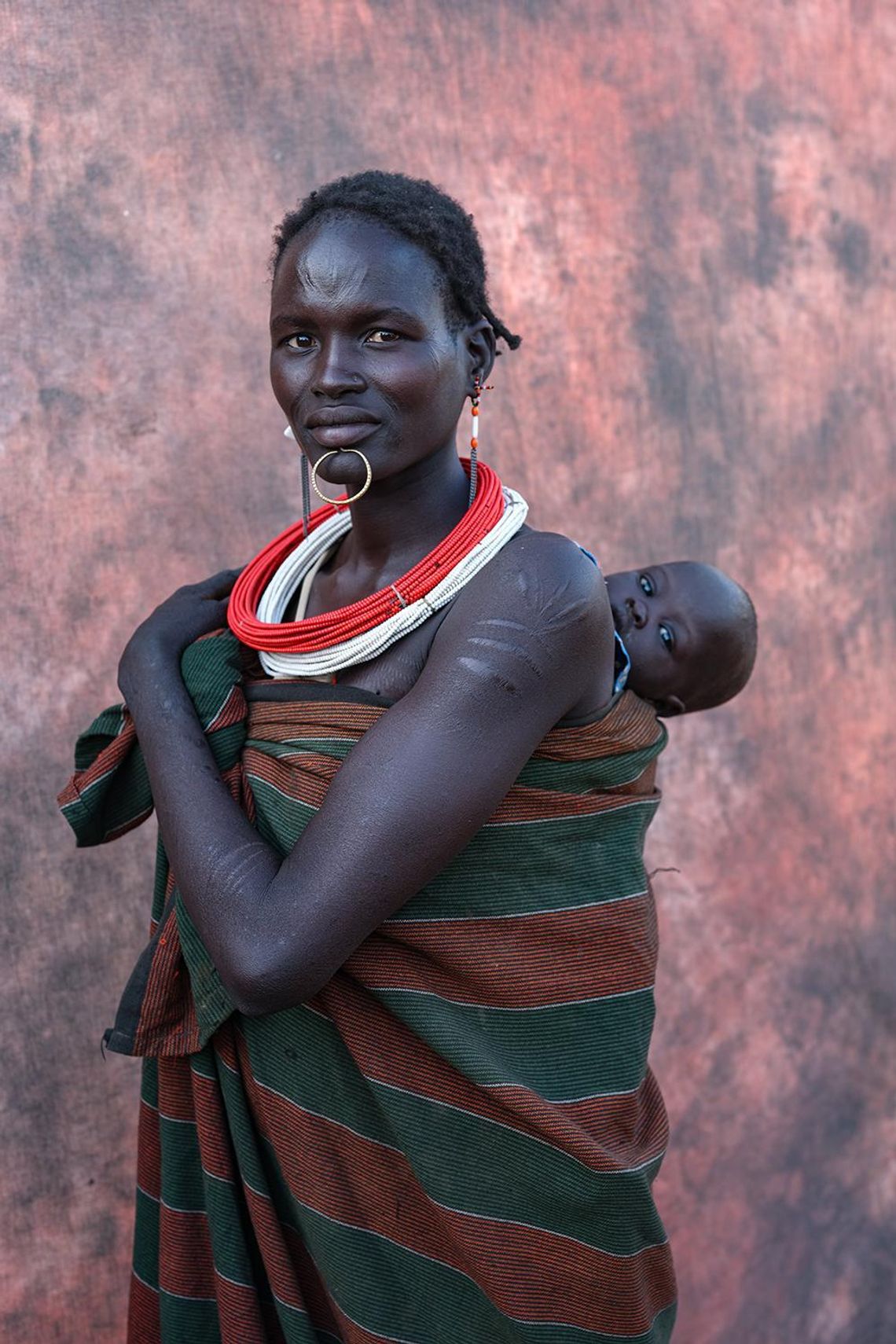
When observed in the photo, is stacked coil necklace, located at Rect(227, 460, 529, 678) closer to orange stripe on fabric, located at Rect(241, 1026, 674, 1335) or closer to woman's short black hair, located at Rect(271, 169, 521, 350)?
woman's short black hair, located at Rect(271, 169, 521, 350)

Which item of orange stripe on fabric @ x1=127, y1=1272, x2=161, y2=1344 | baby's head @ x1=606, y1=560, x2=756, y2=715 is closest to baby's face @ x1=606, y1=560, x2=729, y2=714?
baby's head @ x1=606, y1=560, x2=756, y2=715

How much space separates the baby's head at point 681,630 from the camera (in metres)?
2.06

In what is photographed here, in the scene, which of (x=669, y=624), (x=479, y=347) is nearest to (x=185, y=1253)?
(x=669, y=624)

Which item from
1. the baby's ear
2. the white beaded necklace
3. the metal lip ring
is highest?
the metal lip ring

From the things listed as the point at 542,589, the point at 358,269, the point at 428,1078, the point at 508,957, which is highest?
the point at 358,269

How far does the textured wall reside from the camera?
7.84 ft

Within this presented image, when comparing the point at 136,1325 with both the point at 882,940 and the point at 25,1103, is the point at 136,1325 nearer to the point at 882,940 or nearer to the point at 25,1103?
the point at 25,1103

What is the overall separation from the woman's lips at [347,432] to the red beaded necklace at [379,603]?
3.2 inches

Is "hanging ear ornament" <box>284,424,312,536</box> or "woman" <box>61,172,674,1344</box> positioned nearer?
"woman" <box>61,172,674,1344</box>

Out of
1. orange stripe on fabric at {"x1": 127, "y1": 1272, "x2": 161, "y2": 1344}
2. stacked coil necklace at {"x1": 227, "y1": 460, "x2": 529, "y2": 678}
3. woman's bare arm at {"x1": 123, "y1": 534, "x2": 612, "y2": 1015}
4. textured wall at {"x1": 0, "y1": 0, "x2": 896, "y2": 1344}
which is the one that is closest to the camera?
woman's bare arm at {"x1": 123, "y1": 534, "x2": 612, "y2": 1015}

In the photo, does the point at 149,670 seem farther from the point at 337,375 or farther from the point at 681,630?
the point at 681,630

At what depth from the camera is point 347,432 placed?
156 cm

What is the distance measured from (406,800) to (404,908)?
0.24m

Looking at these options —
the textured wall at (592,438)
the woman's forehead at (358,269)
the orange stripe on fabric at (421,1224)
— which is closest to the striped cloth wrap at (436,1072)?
the orange stripe on fabric at (421,1224)
